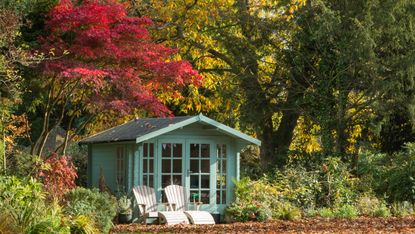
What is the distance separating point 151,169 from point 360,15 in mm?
8059

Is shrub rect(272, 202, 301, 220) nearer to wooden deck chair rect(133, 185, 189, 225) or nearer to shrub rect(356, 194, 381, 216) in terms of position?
shrub rect(356, 194, 381, 216)

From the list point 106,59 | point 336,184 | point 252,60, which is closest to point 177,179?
point 106,59

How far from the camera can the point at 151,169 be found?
56.9 feet

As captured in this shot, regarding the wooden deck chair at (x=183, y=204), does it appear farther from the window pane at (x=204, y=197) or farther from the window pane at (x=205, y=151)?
the window pane at (x=205, y=151)

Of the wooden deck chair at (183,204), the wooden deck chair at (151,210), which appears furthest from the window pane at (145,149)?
the wooden deck chair at (183,204)

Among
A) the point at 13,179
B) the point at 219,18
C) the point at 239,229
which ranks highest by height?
the point at 219,18

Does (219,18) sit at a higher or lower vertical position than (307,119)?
higher

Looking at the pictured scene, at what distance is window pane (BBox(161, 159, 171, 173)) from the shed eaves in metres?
0.84

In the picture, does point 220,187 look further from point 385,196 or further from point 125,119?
point 125,119

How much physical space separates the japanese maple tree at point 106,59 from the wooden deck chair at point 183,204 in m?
2.29

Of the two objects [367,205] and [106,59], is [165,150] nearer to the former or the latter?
[106,59]

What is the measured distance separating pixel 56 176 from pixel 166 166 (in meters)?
3.36

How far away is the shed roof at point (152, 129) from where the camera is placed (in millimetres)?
16828

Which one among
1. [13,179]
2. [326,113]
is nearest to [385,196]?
[326,113]
